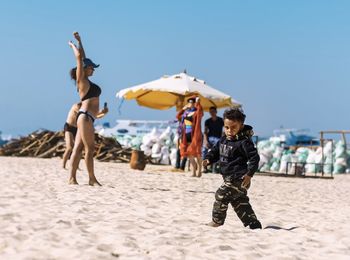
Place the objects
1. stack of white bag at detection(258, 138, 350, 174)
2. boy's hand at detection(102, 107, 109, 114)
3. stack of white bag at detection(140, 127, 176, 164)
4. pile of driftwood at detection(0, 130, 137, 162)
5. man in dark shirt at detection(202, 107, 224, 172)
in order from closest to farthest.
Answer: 1. boy's hand at detection(102, 107, 109, 114)
2. man in dark shirt at detection(202, 107, 224, 172)
3. pile of driftwood at detection(0, 130, 137, 162)
4. stack of white bag at detection(258, 138, 350, 174)
5. stack of white bag at detection(140, 127, 176, 164)

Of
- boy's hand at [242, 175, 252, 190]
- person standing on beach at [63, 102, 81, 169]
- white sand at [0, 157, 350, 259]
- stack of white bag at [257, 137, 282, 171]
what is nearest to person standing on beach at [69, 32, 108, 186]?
white sand at [0, 157, 350, 259]

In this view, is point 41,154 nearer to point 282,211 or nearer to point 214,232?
point 282,211

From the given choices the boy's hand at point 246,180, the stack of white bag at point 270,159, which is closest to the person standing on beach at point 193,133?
the boy's hand at point 246,180

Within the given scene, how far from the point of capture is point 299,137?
86500mm

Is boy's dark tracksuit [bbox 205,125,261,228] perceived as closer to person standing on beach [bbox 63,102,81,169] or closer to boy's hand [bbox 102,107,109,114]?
boy's hand [bbox 102,107,109,114]

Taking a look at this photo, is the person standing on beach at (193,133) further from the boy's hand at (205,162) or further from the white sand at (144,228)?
the boy's hand at (205,162)

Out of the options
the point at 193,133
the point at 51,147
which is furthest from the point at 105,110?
the point at 51,147

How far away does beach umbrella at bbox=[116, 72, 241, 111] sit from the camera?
13742mm

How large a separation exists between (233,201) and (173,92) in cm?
879

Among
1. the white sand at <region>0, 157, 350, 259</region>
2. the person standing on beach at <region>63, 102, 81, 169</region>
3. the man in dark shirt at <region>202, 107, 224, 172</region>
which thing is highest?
the man in dark shirt at <region>202, 107, 224, 172</region>

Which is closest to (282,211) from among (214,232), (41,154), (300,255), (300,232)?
(300,232)

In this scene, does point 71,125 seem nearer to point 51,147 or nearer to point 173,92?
point 173,92

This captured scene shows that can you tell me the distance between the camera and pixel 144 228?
4680mm

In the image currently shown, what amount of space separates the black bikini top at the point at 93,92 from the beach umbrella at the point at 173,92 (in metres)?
5.85
